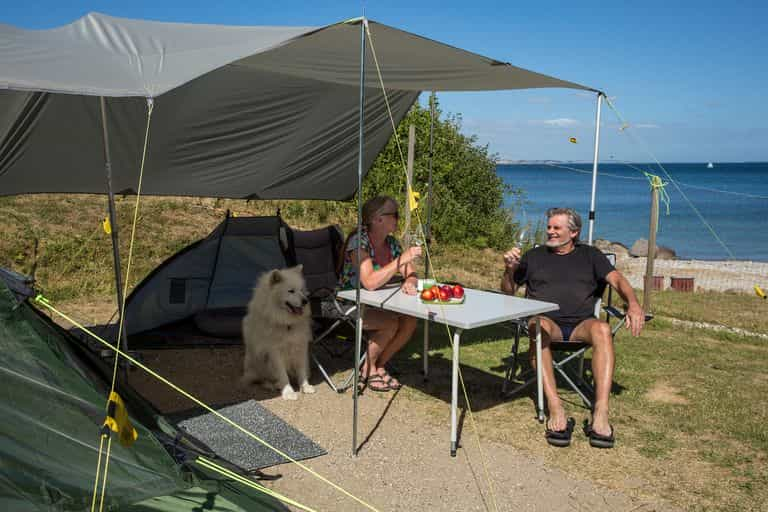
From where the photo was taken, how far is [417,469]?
2.98 metres

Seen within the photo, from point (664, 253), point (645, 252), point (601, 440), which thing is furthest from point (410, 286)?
point (664, 253)

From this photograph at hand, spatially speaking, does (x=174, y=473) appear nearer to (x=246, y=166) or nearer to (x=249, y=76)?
(x=249, y=76)

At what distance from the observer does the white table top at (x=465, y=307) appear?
3.04 metres

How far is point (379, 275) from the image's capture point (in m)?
3.63

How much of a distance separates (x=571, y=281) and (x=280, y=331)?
69.6 inches

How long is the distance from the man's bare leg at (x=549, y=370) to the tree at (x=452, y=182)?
574 centimetres

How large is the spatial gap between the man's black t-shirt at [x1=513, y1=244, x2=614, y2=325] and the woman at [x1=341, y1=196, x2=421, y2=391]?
2.43 feet

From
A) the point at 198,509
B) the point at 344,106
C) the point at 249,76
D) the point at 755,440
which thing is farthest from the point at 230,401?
the point at 755,440

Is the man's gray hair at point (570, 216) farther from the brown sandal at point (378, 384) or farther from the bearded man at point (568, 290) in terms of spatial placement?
the brown sandal at point (378, 384)

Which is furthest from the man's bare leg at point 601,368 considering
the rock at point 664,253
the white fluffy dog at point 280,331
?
the rock at point 664,253

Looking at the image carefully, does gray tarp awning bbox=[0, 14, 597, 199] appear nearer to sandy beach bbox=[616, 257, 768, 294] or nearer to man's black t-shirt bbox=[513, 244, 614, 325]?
man's black t-shirt bbox=[513, 244, 614, 325]

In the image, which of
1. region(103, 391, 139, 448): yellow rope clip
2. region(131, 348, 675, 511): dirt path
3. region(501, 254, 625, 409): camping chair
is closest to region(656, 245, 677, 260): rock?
region(501, 254, 625, 409): camping chair

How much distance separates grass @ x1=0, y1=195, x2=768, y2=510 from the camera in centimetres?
300

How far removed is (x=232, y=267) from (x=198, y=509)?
11.7ft
